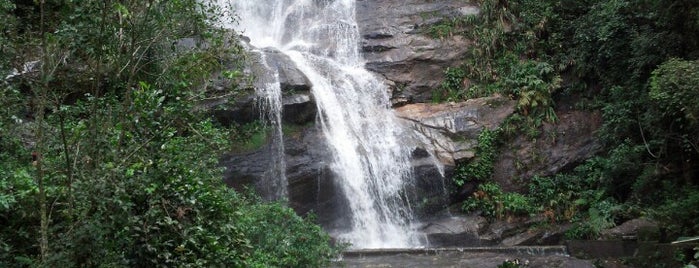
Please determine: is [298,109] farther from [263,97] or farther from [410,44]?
[410,44]

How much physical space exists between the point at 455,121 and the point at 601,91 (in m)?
4.32

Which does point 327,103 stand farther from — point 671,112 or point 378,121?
point 671,112

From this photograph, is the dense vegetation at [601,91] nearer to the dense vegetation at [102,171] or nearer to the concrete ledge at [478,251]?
the concrete ledge at [478,251]

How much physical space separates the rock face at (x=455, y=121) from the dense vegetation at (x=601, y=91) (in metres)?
0.44

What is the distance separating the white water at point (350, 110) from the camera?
14469mm

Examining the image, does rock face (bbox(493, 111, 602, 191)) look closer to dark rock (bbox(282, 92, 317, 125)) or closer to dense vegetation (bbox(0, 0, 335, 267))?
dark rock (bbox(282, 92, 317, 125))

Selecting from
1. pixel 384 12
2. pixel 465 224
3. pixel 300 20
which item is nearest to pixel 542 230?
pixel 465 224

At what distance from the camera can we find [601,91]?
16.1 meters

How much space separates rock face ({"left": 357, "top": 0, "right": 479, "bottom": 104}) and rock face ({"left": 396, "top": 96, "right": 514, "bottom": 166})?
1101 millimetres

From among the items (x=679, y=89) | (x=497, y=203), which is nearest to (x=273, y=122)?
(x=497, y=203)

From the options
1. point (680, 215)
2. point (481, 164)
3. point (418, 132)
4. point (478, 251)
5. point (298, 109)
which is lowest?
point (478, 251)

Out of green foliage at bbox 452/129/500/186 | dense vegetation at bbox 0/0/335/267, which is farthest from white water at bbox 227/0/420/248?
dense vegetation at bbox 0/0/335/267

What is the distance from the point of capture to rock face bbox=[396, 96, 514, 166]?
52.0 ft

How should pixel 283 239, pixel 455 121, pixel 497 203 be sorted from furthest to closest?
1. pixel 455 121
2. pixel 497 203
3. pixel 283 239
